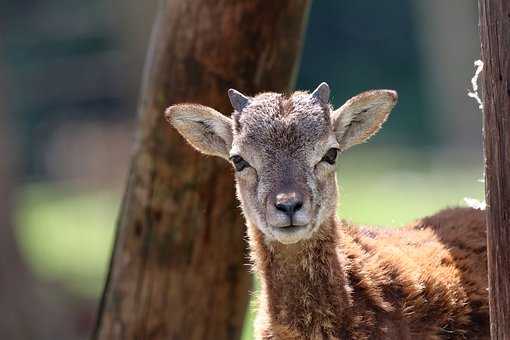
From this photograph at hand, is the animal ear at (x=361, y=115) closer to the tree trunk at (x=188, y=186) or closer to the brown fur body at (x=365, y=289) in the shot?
the brown fur body at (x=365, y=289)

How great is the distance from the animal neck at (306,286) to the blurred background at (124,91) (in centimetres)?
1103

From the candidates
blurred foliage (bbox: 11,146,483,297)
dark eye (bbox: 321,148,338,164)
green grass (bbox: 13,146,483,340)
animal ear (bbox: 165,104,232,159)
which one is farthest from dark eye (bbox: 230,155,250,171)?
blurred foliage (bbox: 11,146,483,297)

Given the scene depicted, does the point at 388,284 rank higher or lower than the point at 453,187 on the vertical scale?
lower

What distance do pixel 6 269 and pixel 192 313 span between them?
243 inches

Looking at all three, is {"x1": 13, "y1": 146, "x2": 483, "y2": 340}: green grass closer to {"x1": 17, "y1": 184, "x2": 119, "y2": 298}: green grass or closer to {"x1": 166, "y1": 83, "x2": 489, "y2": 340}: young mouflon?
{"x1": 17, "y1": 184, "x2": 119, "y2": 298}: green grass

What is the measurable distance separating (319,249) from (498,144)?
1656 millimetres

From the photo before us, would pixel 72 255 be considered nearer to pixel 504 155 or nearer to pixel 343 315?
pixel 343 315

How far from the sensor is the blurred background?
1883 cm

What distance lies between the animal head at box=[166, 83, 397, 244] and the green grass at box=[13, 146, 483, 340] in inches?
289

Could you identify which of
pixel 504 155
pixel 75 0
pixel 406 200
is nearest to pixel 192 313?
pixel 504 155

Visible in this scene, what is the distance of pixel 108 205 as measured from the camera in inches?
760

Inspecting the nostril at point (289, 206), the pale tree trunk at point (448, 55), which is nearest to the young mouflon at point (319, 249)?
the nostril at point (289, 206)

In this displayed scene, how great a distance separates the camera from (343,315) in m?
6.18

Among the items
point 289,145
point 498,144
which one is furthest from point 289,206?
point 498,144
